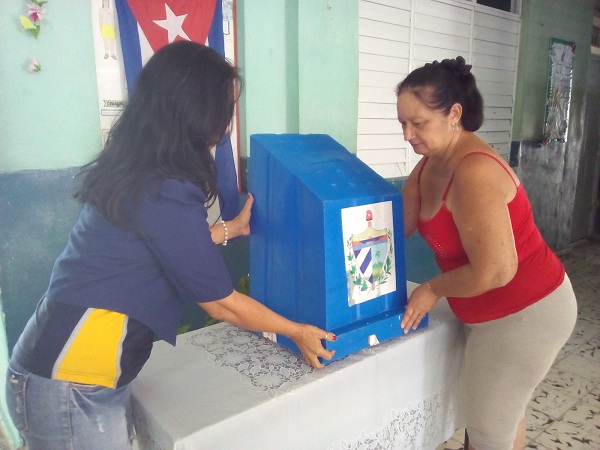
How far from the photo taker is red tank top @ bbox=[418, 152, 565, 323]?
117 cm

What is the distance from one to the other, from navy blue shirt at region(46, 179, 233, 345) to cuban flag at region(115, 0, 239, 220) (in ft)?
3.00

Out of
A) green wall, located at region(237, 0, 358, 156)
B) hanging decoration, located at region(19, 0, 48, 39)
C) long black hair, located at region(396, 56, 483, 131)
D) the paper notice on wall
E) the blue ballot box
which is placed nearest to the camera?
the blue ballot box

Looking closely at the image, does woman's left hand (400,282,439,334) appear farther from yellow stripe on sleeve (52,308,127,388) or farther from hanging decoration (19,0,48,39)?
hanging decoration (19,0,48,39)

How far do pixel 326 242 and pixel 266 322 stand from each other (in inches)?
8.2

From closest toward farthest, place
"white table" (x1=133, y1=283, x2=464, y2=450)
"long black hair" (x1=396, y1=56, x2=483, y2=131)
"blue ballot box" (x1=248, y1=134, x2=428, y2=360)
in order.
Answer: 1. "white table" (x1=133, y1=283, x2=464, y2=450)
2. "blue ballot box" (x1=248, y1=134, x2=428, y2=360)
3. "long black hair" (x1=396, y1=56, x2=483, y2=131)

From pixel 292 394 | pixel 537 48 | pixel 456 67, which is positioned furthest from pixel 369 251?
pixel 537 48

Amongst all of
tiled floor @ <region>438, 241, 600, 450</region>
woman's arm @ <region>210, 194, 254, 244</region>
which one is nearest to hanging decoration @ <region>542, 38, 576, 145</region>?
tiled floor @ <region>438, 241, 600, 450</region>

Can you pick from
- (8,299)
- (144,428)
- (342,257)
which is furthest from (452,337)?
(8,299)

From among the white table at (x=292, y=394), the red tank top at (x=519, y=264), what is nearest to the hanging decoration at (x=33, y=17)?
the white table at (x=292, y=394)

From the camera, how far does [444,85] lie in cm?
115

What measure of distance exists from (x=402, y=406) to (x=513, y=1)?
3.69 meters

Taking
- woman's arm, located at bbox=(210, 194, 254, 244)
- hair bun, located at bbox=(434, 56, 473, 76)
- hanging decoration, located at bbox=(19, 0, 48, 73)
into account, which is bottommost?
woman's arm, located at bbox=(210, 194, 254, 244)

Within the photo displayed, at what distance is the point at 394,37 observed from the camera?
282 cm

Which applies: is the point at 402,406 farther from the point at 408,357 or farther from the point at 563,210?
the point at 563,210
